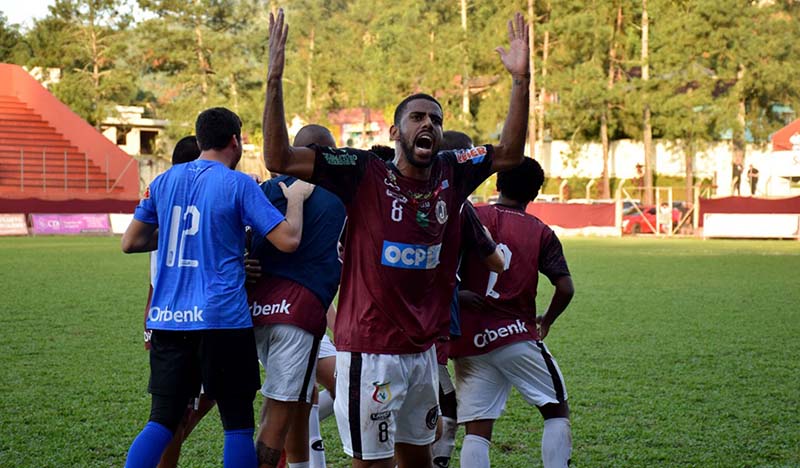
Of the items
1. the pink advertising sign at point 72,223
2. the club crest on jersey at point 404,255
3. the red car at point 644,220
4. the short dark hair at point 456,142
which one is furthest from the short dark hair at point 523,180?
the red car at point 644,220

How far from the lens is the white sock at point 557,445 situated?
477 centimetres

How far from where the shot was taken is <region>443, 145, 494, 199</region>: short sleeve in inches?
167

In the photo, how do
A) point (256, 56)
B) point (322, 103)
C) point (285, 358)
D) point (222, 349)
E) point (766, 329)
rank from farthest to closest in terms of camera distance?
1. point (256, 56)
2. point (322, 103)
3. point (766, 329)
4. point (285, 358)
5. point (222, 349)

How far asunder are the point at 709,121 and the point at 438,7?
23166 mm

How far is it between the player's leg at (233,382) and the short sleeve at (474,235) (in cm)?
108

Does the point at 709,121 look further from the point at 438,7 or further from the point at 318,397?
the point at 318,397

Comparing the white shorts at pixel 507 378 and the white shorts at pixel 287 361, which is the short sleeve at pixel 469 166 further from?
the white shorts at pixel 287 361

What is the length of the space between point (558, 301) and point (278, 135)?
2009mm

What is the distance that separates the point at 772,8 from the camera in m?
48.3

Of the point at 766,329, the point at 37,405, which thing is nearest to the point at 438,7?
the point at 766,329

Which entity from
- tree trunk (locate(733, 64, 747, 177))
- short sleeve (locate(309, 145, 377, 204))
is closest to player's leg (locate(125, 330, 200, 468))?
short sleeve (locate(309, 145, 377, 204))

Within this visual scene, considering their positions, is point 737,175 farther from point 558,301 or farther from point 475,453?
point 475,453

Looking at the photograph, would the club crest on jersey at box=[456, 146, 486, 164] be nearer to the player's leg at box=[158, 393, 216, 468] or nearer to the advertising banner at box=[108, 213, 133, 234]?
the player's leg at box=[158, 393, 216, 468]

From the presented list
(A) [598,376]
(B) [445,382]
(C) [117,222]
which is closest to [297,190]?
(B) [445,382]
